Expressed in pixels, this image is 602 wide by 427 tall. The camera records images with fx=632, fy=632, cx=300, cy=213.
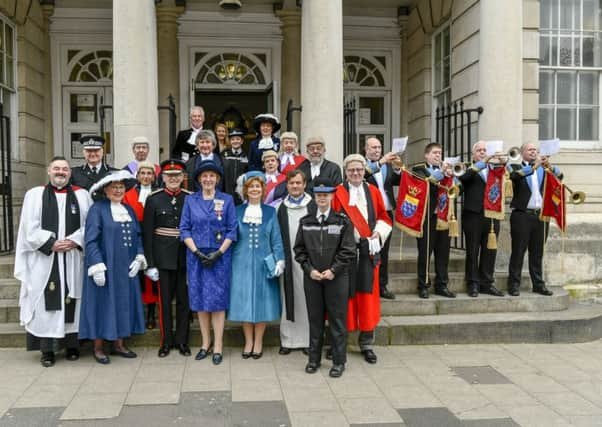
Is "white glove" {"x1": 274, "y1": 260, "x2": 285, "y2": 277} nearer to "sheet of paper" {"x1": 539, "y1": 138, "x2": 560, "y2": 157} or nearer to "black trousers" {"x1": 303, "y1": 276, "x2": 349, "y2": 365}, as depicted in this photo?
"black trousers" {"x1": 303, "y1": 276, "x2": 349, "y2": 365}

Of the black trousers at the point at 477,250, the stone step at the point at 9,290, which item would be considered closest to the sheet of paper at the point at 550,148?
the black trousers at the point at 477,250

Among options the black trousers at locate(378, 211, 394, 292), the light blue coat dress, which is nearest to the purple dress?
the light blue coat dress

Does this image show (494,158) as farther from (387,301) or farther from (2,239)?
(2,239)

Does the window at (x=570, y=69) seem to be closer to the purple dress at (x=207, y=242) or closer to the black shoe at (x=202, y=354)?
the purple dress at (x=207, y=242)

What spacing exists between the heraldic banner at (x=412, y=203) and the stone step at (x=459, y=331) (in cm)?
104

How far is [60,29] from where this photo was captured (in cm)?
1223

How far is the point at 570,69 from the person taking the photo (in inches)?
386

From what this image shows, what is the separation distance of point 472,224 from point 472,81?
313 centimetres

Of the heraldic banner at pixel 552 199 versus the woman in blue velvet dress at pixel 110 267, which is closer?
the woman in blue velvet dress at pixel 110 267

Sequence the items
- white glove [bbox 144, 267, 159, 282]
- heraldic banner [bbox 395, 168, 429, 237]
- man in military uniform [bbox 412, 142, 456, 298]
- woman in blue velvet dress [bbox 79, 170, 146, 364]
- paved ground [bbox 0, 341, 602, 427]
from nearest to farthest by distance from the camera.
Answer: paved ground [bbox 0, 341, 602, 427] → woman in blue velvet dress [bbox 79, 170, 146, 364] → white glove [bbox 144, 267, 159, 282] → heraldic banner [bbox 395, 168, 429, 237] → man in military uniform [bbox 412, 142, 456, 298]

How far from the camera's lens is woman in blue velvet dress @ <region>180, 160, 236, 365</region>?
19.6 feet

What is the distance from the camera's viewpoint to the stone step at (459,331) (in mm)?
6672

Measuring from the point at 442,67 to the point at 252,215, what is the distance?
6772 millimetres

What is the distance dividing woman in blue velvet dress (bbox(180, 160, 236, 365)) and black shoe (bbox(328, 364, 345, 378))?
3.66ft
